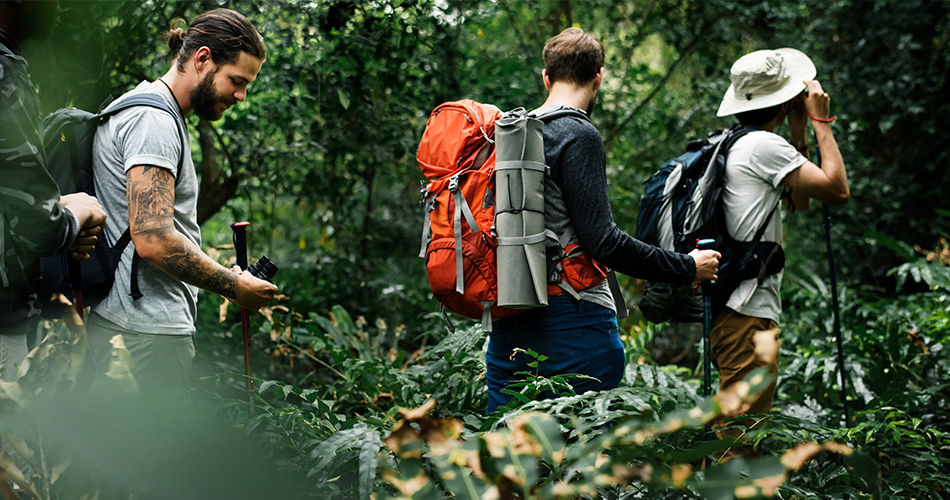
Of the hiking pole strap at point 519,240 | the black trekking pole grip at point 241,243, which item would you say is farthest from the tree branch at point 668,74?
the black trekking pole grip at point 241,243

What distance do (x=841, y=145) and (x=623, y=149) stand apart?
2058 mm

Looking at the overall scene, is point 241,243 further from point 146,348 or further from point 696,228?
point 696,228

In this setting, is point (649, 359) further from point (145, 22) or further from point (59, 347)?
point (145, 22)

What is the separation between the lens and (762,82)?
3096mm

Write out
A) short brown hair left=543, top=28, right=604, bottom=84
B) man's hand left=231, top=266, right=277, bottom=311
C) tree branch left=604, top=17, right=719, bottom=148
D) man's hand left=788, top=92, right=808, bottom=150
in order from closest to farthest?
man's hand left=231, top=266, right=277, bottom=311, short brown hair left=543, top=28, right=604, bottom=84, man's hand left=788, top=92, right=808, bottom=150, tree branch left=604, top=17, right=719, bottom=148

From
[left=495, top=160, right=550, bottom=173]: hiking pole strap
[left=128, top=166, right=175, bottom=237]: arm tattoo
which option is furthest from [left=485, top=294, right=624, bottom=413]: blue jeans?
[left=128, top=166, right=175, bottom=237]: arm tattoo

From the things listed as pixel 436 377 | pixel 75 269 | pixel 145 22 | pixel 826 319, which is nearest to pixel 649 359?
pixel 436 377

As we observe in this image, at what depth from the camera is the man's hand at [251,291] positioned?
2123mm

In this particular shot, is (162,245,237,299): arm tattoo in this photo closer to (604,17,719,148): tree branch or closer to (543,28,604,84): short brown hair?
(543,28,604,84): short brown hair

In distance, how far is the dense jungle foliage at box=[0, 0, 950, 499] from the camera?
1.11m

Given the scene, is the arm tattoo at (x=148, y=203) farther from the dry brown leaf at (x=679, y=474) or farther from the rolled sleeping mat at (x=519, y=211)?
the dry brown leaf at (x=679, y=474)

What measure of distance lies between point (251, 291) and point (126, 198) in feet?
1.61

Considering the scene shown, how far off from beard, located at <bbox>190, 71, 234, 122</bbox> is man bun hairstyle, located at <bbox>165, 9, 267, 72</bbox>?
0.08 meters

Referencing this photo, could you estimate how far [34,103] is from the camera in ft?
5.44
